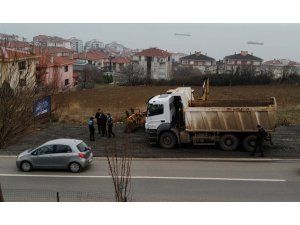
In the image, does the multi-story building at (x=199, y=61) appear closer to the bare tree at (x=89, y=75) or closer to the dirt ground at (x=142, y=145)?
the bare tree at (x=89, y=75)

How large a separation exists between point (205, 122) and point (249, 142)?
1.97 meters

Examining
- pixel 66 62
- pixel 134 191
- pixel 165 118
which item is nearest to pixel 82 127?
pixel 165 118

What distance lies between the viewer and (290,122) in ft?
71.6

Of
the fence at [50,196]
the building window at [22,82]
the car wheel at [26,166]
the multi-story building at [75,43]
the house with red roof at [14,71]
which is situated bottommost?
the fence at [50,196]

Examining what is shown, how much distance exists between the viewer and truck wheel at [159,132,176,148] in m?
17.0

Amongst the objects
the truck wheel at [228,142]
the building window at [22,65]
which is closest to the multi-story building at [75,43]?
the truck wheel at [228,142]

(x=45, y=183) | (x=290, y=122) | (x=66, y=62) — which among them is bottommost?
(x=45, y=183)

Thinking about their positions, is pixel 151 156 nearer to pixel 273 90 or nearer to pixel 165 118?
pixel 165 118

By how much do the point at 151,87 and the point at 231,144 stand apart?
25.7m

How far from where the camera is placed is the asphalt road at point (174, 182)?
11602mm

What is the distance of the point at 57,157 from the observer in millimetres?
14359

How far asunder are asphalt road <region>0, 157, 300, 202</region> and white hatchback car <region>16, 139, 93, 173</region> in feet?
0.97

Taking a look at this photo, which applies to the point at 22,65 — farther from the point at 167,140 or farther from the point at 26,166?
the point at 167,140

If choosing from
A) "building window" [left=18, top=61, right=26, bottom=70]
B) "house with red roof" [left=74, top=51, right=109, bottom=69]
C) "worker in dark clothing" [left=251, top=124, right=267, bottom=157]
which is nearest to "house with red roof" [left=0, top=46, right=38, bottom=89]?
"building window" [left=18, top=61, right=26, bottom=70]
